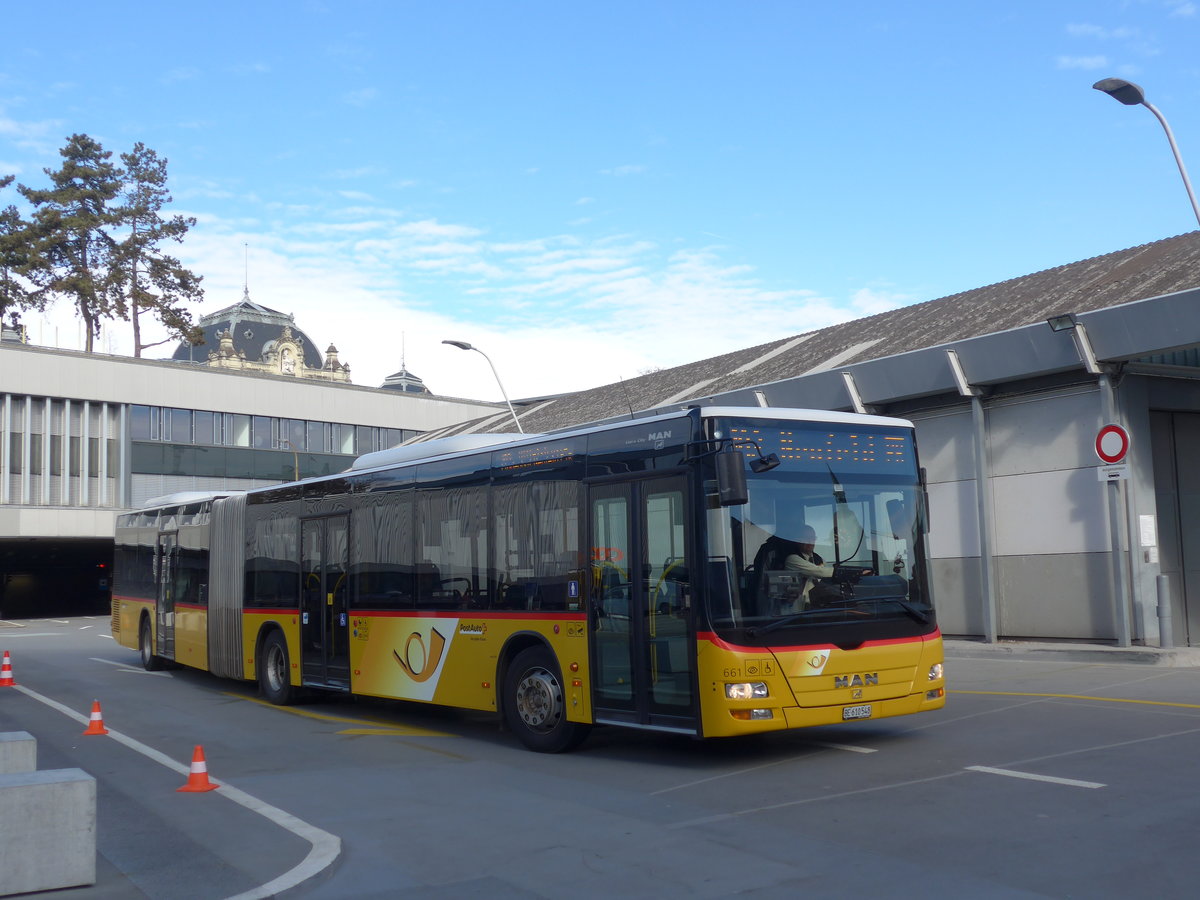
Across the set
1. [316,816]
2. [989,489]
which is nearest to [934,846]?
[316,816]

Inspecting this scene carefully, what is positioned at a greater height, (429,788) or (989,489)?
(989,489)

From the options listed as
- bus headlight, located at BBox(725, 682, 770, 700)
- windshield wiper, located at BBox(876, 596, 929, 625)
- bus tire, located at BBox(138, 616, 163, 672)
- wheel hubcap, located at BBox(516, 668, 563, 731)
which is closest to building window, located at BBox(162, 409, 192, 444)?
bus tire, located at BBox(138, 616, 163, 672)

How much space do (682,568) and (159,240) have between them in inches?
2284

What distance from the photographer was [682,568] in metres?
9.89

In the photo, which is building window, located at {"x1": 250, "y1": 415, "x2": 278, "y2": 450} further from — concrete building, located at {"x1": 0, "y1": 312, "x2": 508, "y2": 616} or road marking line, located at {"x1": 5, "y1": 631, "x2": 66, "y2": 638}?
road marking line, located at {"x1": 5, "y1": 631, "x2": 66, "y2": 638}

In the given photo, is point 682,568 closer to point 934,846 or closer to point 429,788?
point 429,788

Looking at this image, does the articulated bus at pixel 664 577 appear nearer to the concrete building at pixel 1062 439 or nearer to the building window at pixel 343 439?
the concrete building at pixel 1062 439

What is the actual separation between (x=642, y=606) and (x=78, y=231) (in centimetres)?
5594

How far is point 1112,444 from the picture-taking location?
17344mm

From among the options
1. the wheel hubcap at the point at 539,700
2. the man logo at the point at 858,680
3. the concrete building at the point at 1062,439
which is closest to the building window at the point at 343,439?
the concrete building at the point at 1062,439

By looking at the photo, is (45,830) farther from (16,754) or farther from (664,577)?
(664,577)

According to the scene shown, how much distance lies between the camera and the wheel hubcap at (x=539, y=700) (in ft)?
36.6

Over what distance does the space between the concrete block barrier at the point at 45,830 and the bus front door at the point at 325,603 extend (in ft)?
27.7

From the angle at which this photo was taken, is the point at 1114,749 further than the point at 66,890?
Yes
